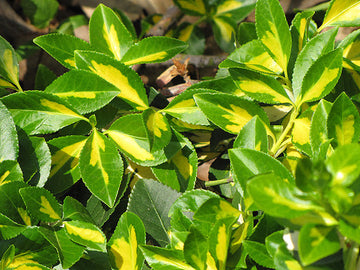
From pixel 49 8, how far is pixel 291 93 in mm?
1652

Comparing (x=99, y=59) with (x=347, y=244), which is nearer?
(x=347, y=244)

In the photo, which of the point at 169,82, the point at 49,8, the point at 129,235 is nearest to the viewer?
the point at 129,235

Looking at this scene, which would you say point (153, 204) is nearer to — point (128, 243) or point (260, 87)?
point (128, 243)

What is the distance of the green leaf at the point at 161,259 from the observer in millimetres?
657

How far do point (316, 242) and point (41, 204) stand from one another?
47 centimetres

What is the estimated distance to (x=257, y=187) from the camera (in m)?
0.50

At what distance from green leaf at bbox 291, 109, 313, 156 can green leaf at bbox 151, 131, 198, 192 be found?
0.62ft

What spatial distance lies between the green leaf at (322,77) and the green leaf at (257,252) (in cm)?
28

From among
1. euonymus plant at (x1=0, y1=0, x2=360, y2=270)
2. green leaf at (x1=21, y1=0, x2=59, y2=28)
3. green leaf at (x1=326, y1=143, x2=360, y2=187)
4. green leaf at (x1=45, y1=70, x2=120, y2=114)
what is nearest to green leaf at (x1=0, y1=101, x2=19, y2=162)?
euonymus plant at (x1=0, y1=0, x2=360, y2=270)

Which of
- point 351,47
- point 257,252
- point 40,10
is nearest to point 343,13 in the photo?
point 351,47

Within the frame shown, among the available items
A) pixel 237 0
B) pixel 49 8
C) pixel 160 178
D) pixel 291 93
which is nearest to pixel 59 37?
pixel 160 178

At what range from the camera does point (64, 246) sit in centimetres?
73

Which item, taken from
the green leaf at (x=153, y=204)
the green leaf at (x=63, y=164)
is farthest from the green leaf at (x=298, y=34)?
the green leaf at (x=63, y=164)

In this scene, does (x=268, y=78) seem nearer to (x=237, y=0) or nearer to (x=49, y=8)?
(x=237, y=0)
